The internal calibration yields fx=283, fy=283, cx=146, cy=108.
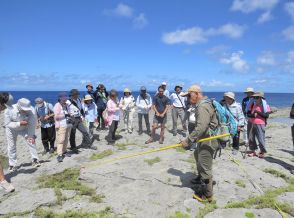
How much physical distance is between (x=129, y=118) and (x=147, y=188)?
7.73 metres

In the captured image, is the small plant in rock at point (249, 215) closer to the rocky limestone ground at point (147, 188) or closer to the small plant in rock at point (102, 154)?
the rocky limestone ground at point (147, 188)

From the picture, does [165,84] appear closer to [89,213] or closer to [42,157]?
[42,157]

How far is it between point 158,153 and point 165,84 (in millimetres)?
3437

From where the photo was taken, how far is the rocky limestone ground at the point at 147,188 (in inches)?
260

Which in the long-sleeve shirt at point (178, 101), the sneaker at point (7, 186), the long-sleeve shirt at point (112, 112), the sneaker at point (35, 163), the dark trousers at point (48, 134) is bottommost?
the sneaker at point (7, 186)

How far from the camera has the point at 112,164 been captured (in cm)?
966

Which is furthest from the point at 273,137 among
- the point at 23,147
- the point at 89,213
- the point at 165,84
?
the point at 23,147

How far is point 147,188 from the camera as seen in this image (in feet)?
25.2

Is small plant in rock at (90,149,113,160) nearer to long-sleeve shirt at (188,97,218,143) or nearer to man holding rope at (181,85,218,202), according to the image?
man holding rope at (181,85,218,202)

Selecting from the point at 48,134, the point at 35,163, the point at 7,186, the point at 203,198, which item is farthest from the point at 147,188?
the point at 48,134

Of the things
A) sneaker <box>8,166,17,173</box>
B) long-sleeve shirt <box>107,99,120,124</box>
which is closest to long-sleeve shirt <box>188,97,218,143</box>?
sneaker <box>8,166,17,173</box>

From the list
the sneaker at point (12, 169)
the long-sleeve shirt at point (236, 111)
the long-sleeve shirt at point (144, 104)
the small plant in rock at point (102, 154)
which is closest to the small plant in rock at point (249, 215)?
the long-sleeve shirt at point (236, 111)

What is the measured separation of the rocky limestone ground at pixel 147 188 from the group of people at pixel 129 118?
0.52 meters

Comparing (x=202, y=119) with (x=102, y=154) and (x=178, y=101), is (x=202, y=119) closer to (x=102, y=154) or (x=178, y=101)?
(x=102, y=154)
